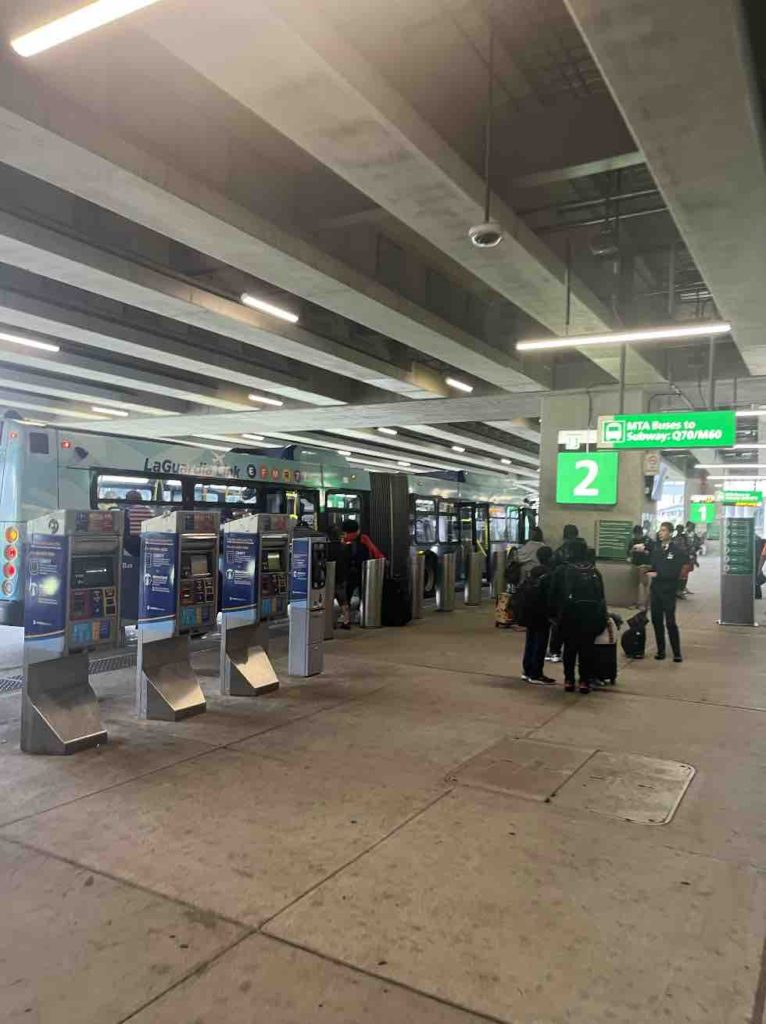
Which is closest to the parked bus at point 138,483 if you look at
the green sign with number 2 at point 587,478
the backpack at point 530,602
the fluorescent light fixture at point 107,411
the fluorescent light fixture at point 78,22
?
the green sign with number 2 at point 587,478

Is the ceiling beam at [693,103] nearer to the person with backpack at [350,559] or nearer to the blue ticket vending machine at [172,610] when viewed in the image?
the blue ticket vending machine at [172,610]

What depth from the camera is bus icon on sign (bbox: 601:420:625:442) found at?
11.5m

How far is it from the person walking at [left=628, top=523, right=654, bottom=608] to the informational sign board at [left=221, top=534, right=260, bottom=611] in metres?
6.57

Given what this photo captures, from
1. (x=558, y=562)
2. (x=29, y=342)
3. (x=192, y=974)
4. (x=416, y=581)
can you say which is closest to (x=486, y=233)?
(x=558, y=562)

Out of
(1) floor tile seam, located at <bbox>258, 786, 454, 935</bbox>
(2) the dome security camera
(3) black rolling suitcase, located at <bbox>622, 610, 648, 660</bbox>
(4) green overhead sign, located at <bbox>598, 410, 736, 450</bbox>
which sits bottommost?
(1) floor tile seam, located at <bbox>258, 786, 454, 935</bbox>

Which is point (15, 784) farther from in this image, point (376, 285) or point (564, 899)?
point (376, 285)

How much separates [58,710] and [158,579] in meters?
1.45

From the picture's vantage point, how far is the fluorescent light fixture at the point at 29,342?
511 inches

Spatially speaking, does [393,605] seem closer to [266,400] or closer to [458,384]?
[458,384]

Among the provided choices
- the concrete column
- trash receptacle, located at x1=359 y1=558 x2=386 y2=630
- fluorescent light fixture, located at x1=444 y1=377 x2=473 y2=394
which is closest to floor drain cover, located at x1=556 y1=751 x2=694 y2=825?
trash receptacle, located at x1=359 y1=558 x2=386 y2=630

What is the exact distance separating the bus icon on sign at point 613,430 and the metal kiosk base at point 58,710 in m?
8.74

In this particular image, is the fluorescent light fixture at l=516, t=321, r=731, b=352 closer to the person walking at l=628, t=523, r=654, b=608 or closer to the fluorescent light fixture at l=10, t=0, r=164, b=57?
the person walking at l=628, t=523, r=654, b=608

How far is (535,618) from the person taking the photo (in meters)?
7.79

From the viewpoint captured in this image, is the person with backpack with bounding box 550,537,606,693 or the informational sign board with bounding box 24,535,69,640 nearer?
the informational sign board with bounding box 24,535,69,640
